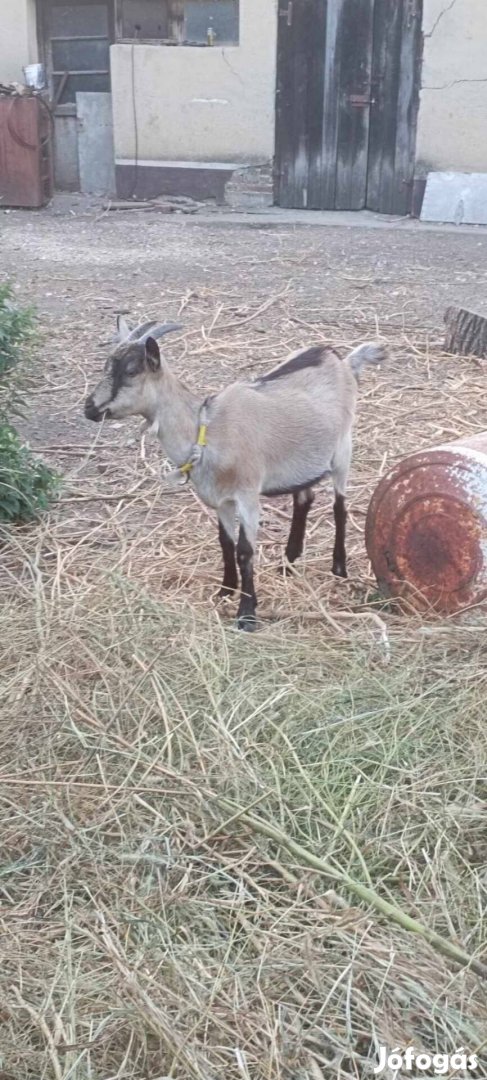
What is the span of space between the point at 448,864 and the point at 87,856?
0.82m

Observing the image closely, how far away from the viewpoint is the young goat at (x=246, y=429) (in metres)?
4.04

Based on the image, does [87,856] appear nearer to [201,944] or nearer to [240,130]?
[201,944]

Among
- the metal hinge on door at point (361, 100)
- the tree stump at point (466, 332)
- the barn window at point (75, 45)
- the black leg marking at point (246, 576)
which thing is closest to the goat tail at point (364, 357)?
the black leg marking at point (246, 576)

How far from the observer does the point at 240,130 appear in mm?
11609

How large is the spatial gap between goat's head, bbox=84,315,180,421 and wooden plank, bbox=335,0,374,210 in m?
8.14

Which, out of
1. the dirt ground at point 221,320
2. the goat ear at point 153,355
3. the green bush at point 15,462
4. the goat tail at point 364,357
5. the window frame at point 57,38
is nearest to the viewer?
the goat ear at point 153,355

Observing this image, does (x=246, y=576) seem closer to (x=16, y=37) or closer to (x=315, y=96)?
(x=315, y=96)

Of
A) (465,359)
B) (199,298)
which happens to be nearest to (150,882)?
(465,359)

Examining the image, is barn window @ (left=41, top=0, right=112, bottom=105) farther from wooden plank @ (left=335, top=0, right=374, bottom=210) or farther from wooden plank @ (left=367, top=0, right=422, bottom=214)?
wooden plank @ (left=367, top=0, right=422, bottom=214)

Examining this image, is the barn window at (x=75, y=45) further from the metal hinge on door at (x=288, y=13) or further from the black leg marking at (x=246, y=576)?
the black leg marking at (x=246, y=576)

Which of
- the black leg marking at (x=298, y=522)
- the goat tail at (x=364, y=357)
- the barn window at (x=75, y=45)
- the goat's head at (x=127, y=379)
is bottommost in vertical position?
the black leg marking at (x=298, y=522)

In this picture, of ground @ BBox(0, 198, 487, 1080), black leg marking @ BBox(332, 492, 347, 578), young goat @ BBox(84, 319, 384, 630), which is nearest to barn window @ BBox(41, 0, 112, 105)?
ground @ BBox(0, 198, 487, 1080)

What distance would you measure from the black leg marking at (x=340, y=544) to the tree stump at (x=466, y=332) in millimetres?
2770

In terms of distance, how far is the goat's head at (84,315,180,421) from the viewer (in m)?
4.00
